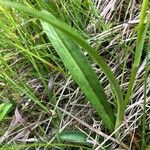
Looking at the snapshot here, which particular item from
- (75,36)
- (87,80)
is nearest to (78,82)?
(87,80)

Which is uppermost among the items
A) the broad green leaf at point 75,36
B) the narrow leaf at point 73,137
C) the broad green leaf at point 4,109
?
the broad green leaf at point 75,36

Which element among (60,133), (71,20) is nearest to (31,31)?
(71,20)

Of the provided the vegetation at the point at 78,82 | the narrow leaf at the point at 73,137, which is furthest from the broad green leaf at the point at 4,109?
the narrow leaf at the point at 73,137

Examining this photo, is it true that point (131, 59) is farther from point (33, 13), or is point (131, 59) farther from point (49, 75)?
point (33, 13)

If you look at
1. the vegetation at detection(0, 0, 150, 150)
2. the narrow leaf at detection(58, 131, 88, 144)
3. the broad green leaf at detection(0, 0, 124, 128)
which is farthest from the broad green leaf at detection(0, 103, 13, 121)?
the broad green leaf at detection(0, 0, 124, 128)

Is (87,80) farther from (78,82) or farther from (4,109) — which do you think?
(4,109)

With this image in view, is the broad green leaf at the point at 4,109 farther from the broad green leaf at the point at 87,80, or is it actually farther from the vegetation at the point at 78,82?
the broad green leaf at the point at 87,80

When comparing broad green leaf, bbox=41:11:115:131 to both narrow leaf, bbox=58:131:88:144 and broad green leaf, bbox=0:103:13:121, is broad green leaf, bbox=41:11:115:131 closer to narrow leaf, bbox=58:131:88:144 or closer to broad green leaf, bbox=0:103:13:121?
narrow leaf, bbox=58:131:88:144
